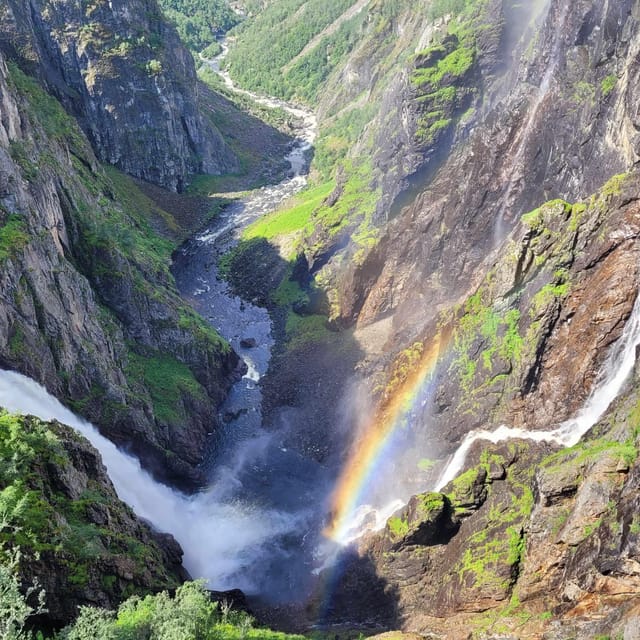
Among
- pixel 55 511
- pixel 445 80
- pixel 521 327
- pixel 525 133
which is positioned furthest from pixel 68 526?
pixel 445 80

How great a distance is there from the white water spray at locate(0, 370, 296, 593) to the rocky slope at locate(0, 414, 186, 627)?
680 cm

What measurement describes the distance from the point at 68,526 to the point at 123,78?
107090mm

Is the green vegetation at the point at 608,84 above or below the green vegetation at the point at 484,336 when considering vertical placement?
above

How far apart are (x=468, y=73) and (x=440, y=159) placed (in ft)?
32.9

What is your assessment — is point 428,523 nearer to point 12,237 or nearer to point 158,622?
point 158,622

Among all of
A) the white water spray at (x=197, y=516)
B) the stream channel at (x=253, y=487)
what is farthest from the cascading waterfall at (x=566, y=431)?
the white water spray at (x=197, y=516)

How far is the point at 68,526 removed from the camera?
33031 millimetres

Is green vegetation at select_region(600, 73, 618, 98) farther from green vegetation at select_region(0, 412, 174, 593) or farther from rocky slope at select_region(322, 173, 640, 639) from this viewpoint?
green vegetation at select_region(0, 412, 174, 593)

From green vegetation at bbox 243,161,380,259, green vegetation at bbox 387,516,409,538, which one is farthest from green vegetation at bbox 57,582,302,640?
green vegetation at bbox 243,161,380,259

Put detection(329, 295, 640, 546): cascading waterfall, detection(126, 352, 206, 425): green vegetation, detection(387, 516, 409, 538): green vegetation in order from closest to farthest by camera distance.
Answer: detection(329, 295, 640, 546): cascading waterfall < detection(387, 516, 409, 538): green vegetation < detection(126, 352, 206, 425): green vegetation

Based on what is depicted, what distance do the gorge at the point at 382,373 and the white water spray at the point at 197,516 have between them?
0.83 feet

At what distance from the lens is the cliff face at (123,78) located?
375 ft

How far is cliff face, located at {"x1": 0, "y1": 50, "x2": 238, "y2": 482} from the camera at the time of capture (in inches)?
1981

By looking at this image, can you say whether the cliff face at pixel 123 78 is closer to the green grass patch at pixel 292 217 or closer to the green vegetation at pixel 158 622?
the green grass patch at pixel 292 217
